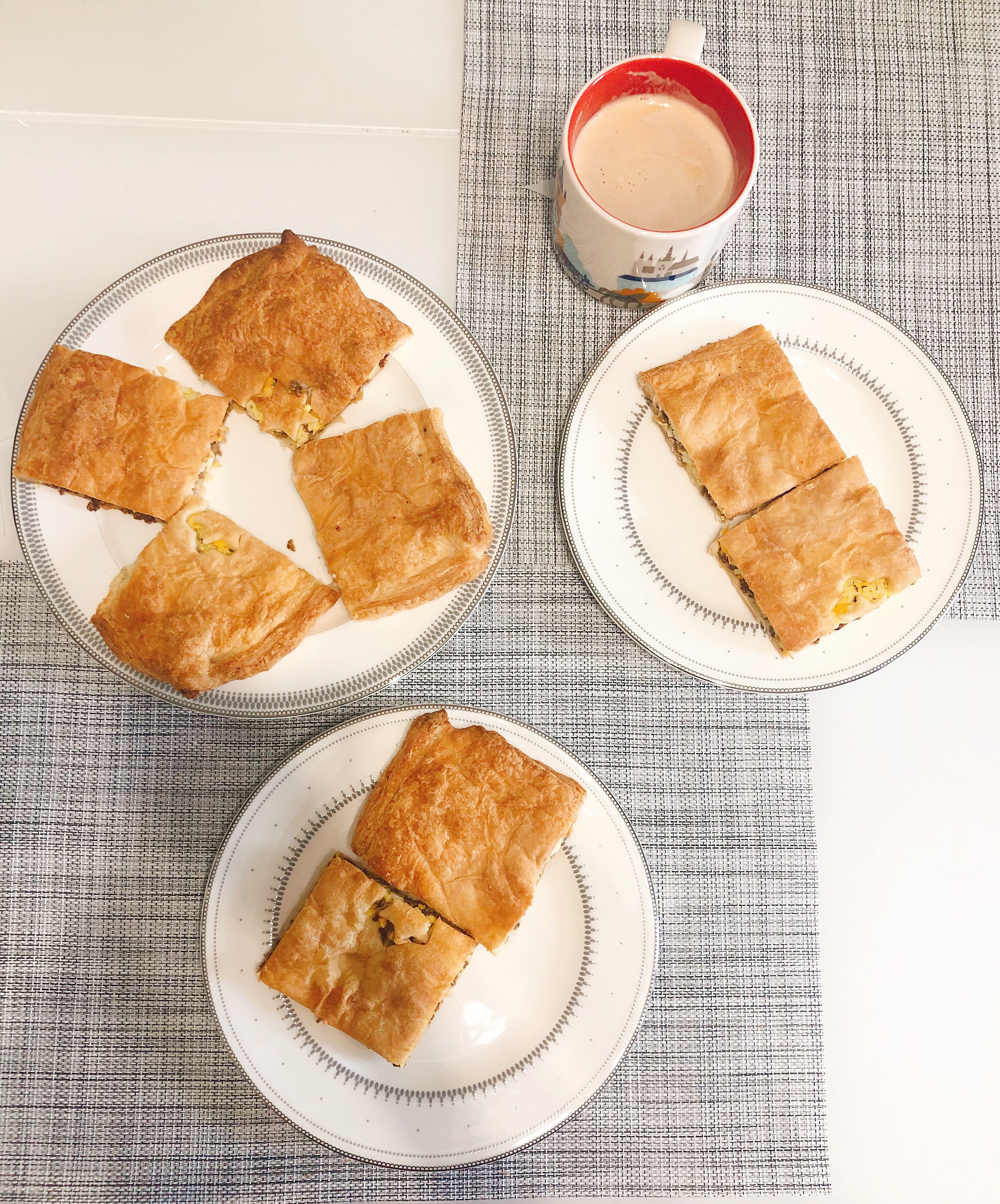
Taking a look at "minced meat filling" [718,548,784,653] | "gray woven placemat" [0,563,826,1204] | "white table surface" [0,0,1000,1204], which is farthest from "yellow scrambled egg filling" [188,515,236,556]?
"minced meat filling" [718,548,784,653]

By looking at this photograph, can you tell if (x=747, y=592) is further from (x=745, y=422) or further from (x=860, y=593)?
(x=745, y=422)

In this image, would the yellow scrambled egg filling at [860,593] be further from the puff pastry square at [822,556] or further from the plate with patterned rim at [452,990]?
the plate with patterned rim at [452,990]

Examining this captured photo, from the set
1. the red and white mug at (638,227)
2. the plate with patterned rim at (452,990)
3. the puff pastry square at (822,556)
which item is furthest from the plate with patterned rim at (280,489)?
the puff pastry square at (822,556)

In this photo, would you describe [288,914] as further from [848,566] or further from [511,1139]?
[848,566]

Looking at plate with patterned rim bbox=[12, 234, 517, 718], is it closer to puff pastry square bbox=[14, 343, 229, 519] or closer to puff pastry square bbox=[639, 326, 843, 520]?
puff pastry square bbox=[14, 343, 229, 519]

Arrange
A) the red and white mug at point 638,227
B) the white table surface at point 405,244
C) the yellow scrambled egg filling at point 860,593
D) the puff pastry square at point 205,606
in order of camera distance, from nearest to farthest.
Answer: the red and white mug at point 638,227, the puff pastry square at point 205,606, the yellow scrambled egg filling at point 860,593, the white table surface at point 405,244

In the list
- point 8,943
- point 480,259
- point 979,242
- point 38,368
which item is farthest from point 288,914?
point 979,242
